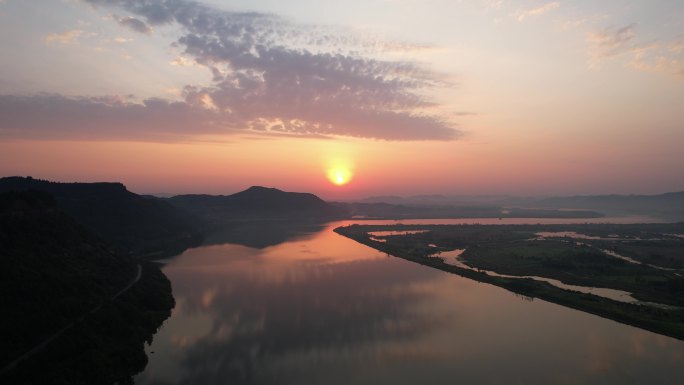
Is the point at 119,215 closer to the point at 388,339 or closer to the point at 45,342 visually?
the point at 45,342

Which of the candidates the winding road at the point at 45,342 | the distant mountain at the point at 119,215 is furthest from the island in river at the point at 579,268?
the distant mountain at the point at 119,215

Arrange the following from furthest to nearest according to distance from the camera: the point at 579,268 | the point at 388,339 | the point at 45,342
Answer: the point at 579,268
the point at 388,339
the point at 45,342

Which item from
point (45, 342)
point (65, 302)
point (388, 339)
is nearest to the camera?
point (45, 342)

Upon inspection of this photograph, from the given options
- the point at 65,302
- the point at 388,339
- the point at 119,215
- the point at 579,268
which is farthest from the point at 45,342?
the point at 119,215

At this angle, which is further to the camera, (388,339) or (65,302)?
(388,339)

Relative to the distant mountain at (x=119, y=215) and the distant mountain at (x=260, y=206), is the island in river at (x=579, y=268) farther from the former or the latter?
the distant mountain at (x=260, y=206)

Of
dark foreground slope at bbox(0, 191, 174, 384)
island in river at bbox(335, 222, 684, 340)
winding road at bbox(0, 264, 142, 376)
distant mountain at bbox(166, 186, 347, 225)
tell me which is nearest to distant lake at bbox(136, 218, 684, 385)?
dark foreground slope at bbox(0, 191, 174, 384)

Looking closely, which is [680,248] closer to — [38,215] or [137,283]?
[137,283]

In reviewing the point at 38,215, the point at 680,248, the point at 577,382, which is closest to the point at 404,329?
the point at 577,382
